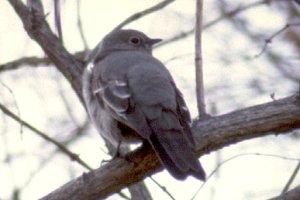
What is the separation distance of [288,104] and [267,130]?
0.19 meters

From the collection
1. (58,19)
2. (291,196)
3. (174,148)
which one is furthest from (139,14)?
(291,196)

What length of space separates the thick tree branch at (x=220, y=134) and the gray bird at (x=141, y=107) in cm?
15

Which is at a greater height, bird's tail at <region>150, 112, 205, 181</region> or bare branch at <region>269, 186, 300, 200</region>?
bird's tail at <region>150, 112, 205, 181</region>

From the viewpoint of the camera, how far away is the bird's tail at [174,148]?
158 inches

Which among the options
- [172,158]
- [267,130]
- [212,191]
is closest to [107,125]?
[172,158]

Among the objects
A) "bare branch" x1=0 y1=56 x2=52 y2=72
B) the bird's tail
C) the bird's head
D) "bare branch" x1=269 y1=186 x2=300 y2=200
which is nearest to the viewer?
"bare branch" x1=269 y1=186 x2=300 y2=200

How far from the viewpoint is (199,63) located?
464 centimetres

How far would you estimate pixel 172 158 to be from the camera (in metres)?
4.06

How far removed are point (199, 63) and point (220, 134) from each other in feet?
2.31

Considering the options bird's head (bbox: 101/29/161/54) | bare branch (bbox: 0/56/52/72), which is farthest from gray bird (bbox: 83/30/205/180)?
bare branch (bbox: 0/56/52/72)

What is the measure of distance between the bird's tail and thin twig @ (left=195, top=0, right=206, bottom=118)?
18 cm

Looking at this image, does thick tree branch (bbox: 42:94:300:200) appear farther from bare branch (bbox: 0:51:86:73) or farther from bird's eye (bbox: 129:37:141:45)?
bird's eye (bbox: 129:37:141:45)

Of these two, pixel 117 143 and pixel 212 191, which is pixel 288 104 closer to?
pixel 117 143

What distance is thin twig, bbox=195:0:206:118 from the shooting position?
4426mm
